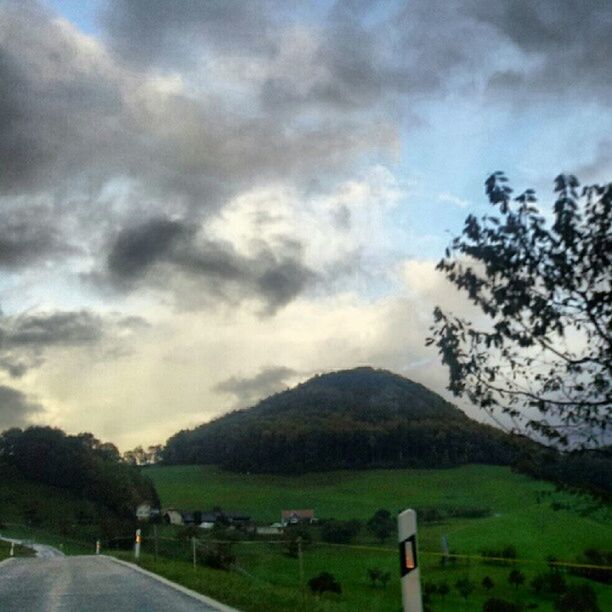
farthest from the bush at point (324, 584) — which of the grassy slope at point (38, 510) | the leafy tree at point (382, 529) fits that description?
the grassy slope at point (38, 510)

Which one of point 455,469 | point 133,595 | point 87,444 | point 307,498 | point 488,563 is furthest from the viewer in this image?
point 87,444

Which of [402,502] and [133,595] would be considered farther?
[402,502]

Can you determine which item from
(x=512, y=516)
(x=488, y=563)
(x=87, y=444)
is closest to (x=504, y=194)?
(x=488, y=563)

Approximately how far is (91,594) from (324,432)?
76.2m

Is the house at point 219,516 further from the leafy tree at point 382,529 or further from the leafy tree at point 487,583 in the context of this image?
the leafy tree at point 487,583

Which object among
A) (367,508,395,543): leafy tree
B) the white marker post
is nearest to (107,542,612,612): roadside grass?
the white marker post

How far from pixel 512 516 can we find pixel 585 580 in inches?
1537

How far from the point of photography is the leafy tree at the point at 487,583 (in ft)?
50.9

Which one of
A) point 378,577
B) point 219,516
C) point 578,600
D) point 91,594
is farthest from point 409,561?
point 219,516

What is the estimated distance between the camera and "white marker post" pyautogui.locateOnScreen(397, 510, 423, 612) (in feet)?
21.3

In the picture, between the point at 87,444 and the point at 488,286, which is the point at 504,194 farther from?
the point at 87,444

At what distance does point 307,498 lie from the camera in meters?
80.4

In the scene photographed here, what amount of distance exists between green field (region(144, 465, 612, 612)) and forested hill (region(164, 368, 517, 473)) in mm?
1803

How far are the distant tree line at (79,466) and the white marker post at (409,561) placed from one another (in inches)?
3533
